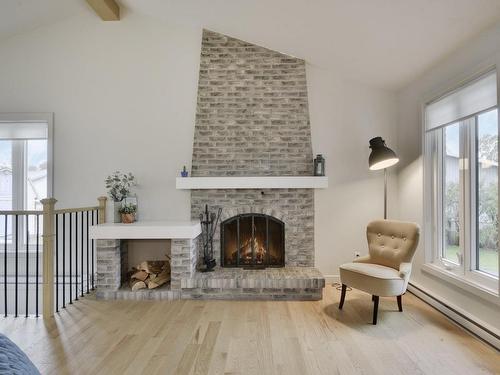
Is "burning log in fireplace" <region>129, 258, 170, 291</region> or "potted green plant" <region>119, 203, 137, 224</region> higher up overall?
"potted green plant" <region>119, 203, 137, 224</region>

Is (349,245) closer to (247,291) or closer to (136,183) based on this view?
(247,291)

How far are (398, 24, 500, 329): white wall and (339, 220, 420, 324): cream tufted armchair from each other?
19.1 inches

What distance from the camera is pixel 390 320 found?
2799 millimetres

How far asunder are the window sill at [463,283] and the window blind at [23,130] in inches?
191

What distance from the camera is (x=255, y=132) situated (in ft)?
12.7

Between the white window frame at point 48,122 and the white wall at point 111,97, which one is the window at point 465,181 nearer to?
the white wall at point 111,97

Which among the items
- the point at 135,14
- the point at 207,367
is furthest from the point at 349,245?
the point at 135,14

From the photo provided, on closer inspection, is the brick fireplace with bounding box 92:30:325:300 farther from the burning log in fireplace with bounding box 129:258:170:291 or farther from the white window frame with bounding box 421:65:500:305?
the white window frame with bounding box 421:65:500:305

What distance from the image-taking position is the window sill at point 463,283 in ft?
7.69

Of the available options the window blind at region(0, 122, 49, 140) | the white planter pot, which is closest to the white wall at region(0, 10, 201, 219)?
the window blind at region(0, 122, 49, 140)

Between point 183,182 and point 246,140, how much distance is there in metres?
0.95

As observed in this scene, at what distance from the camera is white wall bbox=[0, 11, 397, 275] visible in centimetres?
390

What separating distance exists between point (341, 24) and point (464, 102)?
Result: 129 centimetres

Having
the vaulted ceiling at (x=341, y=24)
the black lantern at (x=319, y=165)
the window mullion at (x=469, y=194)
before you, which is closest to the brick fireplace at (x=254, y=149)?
the black lantern at (x=319, y=165)
